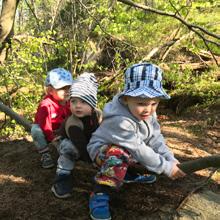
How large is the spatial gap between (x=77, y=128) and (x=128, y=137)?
1.85 ft

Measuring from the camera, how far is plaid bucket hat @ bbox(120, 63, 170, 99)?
2.67 m

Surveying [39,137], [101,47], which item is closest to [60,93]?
[39,137]

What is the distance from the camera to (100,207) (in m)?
2.79

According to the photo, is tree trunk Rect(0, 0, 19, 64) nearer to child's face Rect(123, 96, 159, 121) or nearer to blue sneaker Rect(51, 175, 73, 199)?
blue sneaker Rect(51, 175, 73, 199)

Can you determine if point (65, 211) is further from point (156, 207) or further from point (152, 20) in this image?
point (152, 20)

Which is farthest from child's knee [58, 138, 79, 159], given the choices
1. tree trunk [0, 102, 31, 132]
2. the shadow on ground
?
tree trunk [0, 102, 31, 132]

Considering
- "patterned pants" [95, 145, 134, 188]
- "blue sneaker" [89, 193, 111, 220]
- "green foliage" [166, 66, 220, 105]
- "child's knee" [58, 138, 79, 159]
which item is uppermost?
"patterned pants" [95, 145, 134, 188]

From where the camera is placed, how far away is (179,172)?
2783mm

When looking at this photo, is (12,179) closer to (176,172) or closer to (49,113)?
(49,113)

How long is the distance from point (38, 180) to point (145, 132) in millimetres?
1252

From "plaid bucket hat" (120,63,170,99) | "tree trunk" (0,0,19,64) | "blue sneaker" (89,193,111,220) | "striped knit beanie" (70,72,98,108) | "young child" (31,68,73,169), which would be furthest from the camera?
"tree trunk" (0,0,19,64)

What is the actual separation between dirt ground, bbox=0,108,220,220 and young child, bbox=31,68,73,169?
214 millimetres

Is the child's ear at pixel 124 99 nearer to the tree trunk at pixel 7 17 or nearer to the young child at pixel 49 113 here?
the young child at pixel 49 113

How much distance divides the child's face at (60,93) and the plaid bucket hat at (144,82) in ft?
3.80
